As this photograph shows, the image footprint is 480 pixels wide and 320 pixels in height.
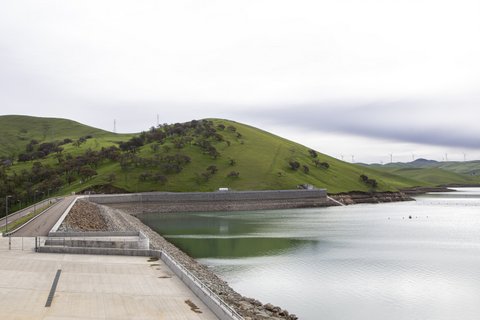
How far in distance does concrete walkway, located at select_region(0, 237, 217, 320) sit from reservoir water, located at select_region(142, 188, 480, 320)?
9453 millimetres

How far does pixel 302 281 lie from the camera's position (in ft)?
158

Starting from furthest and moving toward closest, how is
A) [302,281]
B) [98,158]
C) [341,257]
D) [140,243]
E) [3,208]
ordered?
1. [98,158]
2. [3,208]
3. [341,257]
4. [140,243]
5. [302,281]

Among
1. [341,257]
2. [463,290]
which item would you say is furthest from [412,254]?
[463,290]

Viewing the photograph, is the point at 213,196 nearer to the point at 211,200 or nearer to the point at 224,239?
the point at 211,200

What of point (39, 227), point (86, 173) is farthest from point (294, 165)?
point (39, 227)

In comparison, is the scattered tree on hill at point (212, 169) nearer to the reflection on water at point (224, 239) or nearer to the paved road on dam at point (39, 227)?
the reflection on water at point (224, 239)

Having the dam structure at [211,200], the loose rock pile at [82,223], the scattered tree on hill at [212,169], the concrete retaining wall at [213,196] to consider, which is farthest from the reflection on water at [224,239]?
the scattered tree on hill at [212,169]

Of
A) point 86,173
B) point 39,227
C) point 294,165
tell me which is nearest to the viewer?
point 39,227

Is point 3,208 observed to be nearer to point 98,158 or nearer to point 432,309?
point 98,158

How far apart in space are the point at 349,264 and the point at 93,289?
31.6 meters

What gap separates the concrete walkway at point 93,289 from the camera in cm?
2894

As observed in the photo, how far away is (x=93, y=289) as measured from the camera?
115 ft

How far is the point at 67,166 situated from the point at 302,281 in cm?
15641

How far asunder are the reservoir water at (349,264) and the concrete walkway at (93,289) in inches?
372
